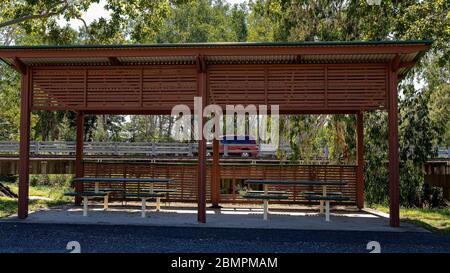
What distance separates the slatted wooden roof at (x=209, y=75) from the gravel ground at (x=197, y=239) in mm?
2808

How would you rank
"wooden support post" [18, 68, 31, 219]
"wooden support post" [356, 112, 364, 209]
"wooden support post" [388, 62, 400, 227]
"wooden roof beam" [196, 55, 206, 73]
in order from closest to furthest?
"wooden support post" [388, 62, 400, 227], "wooden roof beam" [196, 55, 206, 73], "wooden support post" [18, 68, 31, 219], "wooden support post" [356, 112, 364, 209]

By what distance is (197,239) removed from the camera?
8.27 metres

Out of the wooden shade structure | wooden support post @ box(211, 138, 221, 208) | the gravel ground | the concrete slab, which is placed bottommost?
the concrete slab

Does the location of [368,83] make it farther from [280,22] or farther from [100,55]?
[280,22]

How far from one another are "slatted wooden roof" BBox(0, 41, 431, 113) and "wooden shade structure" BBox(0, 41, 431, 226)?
0.02 metres

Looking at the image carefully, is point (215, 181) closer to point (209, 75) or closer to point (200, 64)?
point (209, 75)

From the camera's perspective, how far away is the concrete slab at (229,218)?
10094 mm

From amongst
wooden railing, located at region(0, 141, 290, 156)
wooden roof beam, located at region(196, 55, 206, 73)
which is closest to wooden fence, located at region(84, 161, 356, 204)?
wooden roof beam, located at region(196, 55, 206, 73)

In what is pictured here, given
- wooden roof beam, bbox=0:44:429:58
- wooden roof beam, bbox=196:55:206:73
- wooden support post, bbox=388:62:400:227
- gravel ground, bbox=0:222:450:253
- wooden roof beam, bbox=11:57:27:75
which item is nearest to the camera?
gravel ground, bbox=0:222:450:253

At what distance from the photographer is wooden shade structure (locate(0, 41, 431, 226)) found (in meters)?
10.1

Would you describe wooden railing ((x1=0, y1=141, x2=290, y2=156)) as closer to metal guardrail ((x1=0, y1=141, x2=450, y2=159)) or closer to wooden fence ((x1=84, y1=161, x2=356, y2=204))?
metal guardrail ((x1=0, y1=141, x2=450, y2=159))

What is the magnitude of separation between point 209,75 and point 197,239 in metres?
3.96

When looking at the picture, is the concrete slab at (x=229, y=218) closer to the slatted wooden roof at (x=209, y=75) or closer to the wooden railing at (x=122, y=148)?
the slatted wooden roof at (x=209, y=75)

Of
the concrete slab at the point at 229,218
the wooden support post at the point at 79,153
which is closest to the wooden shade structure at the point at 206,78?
the concrete slab at the point at 229,218
